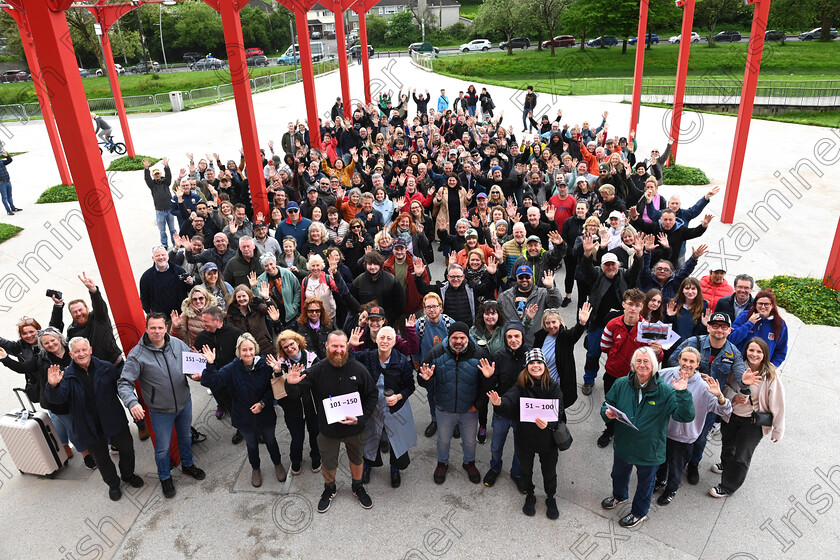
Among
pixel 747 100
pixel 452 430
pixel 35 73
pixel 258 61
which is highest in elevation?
pixel 35 73

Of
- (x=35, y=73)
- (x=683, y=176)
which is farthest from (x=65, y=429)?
(x=683, y=176)

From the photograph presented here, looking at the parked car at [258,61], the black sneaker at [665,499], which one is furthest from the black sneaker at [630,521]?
the parked car at [258,61]

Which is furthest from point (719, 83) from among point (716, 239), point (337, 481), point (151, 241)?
point (337, 481)

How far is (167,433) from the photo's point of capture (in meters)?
5.45

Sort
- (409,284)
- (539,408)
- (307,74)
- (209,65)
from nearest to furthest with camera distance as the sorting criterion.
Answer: (539,408) → (409,284) → (307,74) → (209,65)

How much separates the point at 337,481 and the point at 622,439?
2.88m

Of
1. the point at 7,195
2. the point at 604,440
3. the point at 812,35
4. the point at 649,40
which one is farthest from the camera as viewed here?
the point at 649,40

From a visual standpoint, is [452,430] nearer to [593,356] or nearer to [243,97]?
[593,356]

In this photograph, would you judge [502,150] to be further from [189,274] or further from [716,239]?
[189,274]

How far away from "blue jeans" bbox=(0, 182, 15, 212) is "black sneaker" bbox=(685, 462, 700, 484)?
17.6 m

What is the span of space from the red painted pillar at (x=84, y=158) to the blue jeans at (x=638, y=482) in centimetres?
461

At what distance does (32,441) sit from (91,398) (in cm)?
109

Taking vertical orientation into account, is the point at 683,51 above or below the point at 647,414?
above

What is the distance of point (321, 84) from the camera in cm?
3784
